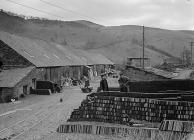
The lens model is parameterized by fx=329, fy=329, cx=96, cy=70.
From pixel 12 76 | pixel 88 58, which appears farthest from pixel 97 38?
pixel 12 76

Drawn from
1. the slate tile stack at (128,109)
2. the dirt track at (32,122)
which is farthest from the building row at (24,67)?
the slate tile stack at (128,109)

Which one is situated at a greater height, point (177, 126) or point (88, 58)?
point (88, 58)

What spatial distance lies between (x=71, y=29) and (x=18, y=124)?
517 ft

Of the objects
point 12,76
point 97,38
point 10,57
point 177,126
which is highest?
point 97,38

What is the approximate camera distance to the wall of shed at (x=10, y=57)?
3262cm

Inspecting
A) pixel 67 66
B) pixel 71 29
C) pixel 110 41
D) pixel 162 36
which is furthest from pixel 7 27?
pixel 67 66

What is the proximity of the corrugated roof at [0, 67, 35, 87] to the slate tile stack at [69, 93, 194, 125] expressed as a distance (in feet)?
43.1

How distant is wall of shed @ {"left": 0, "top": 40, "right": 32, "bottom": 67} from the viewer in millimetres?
32625

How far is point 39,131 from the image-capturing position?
14703 millimetres

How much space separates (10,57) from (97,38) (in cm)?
11512

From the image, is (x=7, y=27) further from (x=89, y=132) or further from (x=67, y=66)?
(x=89, y=132)

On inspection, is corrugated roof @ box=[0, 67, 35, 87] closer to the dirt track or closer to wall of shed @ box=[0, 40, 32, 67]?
wall of shed @ box=[0, 40, 32, 67]

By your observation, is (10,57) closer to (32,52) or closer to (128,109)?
(32,52)

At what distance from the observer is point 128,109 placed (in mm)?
14562
